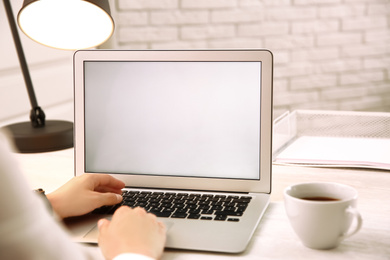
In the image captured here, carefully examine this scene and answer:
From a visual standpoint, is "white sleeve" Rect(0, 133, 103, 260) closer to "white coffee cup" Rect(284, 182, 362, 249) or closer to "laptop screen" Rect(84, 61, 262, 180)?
"white coffee cup" Rect(284, 182, 362, 249)

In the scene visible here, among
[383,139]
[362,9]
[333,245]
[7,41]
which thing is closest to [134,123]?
[333,245]

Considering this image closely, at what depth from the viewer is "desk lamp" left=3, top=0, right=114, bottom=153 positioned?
120 cm

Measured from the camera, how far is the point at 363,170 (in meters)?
1.05

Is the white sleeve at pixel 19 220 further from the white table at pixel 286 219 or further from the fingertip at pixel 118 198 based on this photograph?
the fingertip at pixel 118 198

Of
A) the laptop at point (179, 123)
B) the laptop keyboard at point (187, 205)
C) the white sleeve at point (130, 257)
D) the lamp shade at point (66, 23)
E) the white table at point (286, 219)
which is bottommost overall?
the white table at point (286, 219)

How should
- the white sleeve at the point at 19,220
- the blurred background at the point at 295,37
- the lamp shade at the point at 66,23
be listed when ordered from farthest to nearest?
the blurred background at the point at 295,37
the lamp shade at the point at 66,23
the white sleeve at the point at 19,220

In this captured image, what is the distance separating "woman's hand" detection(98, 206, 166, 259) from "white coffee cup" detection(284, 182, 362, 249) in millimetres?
180

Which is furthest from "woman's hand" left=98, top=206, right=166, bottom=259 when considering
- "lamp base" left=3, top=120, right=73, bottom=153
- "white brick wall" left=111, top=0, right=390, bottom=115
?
"white brick wall" left=111, top=0, right=390, bottom=115

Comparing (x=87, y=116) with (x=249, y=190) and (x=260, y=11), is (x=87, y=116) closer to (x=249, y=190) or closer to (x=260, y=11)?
(x=249, y=190)

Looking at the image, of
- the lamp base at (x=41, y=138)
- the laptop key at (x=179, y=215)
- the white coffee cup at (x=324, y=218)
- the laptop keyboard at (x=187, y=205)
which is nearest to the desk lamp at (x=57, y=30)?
the lamp base at (x=41, y=138)

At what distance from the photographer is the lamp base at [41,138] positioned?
1.25 m

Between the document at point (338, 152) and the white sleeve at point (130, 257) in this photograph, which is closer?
the white sleeve at point (130, 257)

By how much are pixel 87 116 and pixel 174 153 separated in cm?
18

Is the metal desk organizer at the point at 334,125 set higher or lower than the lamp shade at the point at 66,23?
lower
